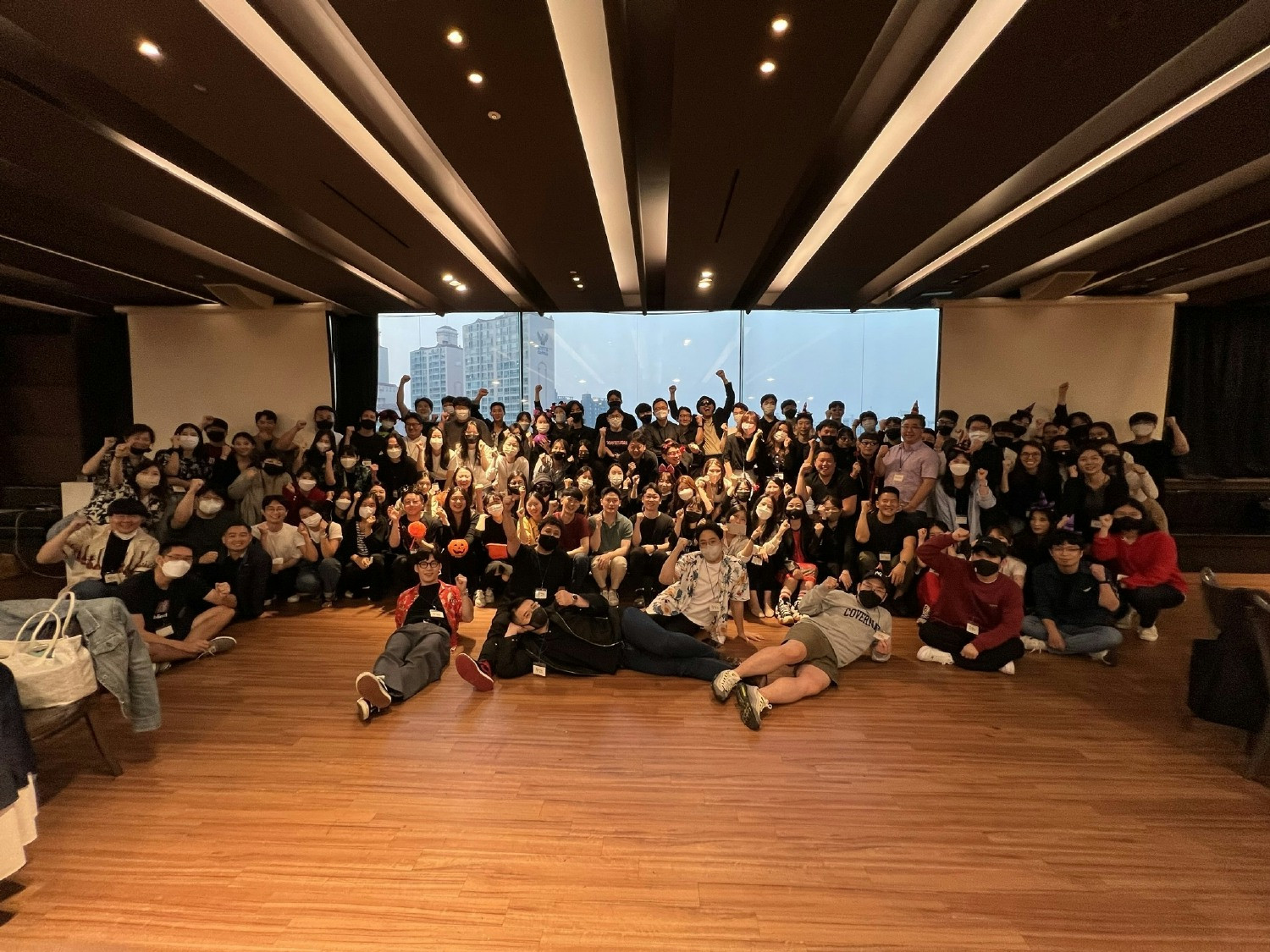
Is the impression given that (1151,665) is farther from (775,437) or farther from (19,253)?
(19,253)

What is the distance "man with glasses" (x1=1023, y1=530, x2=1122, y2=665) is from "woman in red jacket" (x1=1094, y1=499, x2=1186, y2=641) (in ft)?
0.93

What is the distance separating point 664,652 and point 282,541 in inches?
152

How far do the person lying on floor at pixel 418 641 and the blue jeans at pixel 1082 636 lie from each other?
14.8ft

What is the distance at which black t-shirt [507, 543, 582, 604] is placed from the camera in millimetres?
4414

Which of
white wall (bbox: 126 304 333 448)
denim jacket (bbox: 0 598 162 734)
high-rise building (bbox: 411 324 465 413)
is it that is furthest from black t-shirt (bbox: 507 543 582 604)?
white wall (bbox: 126 304 333 448)

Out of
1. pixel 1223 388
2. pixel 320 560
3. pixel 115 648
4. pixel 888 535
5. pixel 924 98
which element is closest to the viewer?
pixel 115 648

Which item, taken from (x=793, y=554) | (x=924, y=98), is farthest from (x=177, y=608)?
(x=924, y=98)

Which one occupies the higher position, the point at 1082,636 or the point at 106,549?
the point at 106,549

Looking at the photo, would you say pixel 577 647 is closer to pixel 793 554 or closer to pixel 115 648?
pixel 793 554

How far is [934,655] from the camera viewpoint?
169 inches

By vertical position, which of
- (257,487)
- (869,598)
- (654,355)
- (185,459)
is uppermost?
(654,355)

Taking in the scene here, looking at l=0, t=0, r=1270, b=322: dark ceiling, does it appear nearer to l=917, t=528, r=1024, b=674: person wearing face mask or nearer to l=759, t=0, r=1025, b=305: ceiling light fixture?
l=759, t=0, r=1025, b=305: ceiling light fixture

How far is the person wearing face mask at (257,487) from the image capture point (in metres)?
6.04

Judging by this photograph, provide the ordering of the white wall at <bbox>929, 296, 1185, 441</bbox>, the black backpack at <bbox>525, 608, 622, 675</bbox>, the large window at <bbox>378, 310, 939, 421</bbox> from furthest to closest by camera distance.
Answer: the large window at <bbox>378, 310, 939, 421</bbox>, the white wall at <bbox>929, 296, 1185, 441</bbox>, the black backpack at <bbox>525, 608, 622, 675</bbox>
